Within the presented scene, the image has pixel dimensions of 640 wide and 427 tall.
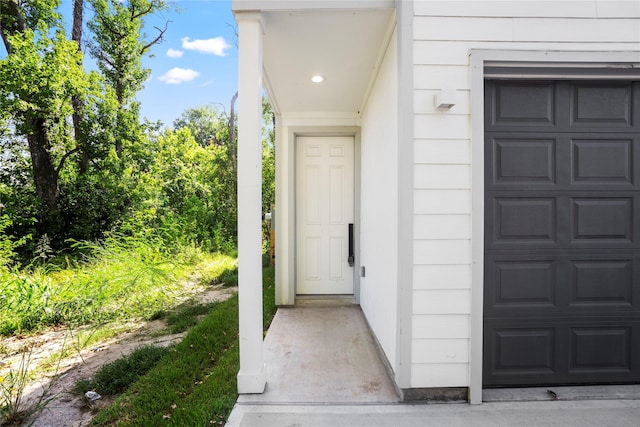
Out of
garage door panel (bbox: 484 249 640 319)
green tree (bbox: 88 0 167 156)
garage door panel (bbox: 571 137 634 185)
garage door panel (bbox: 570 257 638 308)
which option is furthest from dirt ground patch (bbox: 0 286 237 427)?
green tree (bbox: 88 0 167 156)

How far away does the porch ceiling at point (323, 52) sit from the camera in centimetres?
217

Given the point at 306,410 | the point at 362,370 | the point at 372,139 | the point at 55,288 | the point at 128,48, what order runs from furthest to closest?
the point at 128,48 < the point at 55,288 < the point at 372,139 < the point at 362,370 < the point at 306,410

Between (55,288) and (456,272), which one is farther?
(55,288)

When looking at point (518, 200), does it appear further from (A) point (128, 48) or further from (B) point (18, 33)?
(A) point (128, 48)

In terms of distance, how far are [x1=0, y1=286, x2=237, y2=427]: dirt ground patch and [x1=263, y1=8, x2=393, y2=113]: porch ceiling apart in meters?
2.84

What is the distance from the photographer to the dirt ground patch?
6.79 feet

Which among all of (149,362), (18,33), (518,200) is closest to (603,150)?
(518,200)

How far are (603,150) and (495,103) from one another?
2.61 ft

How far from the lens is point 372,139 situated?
129 inches

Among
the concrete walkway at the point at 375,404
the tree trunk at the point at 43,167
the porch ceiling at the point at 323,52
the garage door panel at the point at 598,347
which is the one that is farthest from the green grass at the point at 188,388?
the tree trunk at the point at 43,167

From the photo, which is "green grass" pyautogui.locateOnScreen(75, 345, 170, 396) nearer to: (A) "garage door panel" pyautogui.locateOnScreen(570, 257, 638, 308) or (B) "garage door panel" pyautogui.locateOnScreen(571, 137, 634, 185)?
(A) "garage door panel" pyautogui.locateOnScreen(570, 257, 638, 308)

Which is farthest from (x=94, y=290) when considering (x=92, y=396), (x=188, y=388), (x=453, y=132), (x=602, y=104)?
(x=602, y=104)

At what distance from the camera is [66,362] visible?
281cm

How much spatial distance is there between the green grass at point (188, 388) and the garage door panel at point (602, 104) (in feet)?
9.90
